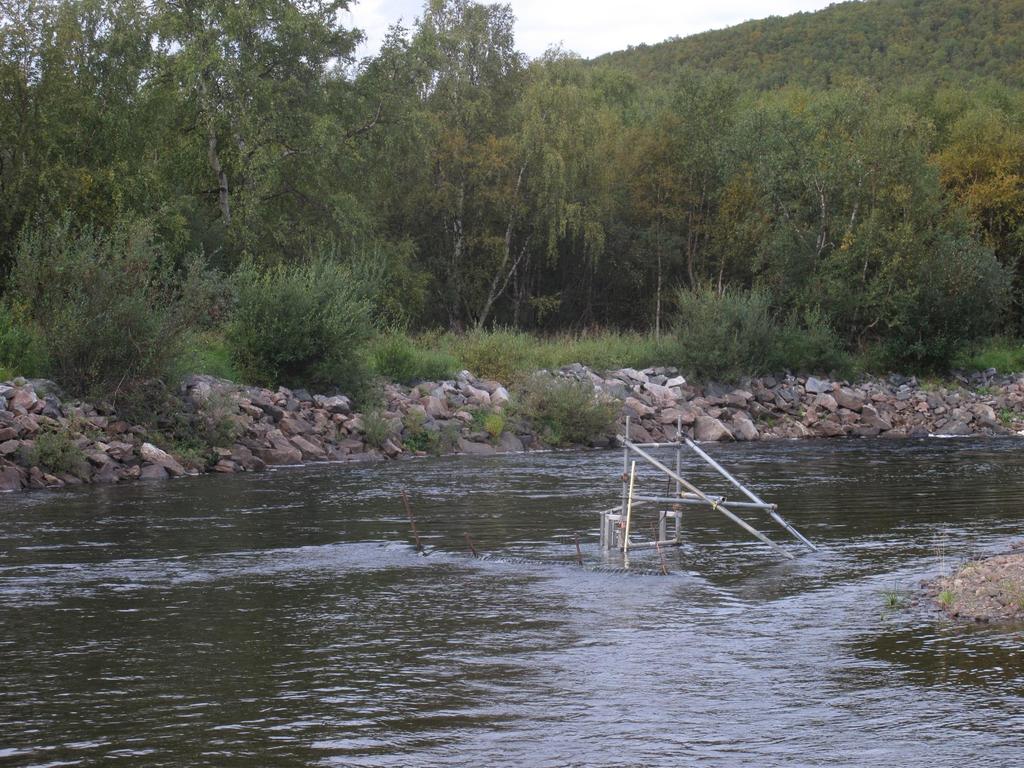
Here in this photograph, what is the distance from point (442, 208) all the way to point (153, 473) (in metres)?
33.4

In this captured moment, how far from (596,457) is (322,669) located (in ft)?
70.6

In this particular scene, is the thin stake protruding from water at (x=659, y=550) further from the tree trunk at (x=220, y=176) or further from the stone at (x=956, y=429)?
the tree trunk at (x=220, y=176)

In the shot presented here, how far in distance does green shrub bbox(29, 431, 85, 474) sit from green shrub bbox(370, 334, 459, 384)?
12.7 metres

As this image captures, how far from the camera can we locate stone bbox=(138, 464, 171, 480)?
2647cm

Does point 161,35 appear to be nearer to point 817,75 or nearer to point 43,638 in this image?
point 43,638

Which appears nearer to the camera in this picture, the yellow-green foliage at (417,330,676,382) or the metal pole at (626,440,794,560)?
the metal pole at (626,440,794,560)

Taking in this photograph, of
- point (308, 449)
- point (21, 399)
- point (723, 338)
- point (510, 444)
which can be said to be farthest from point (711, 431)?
point (21, 399)

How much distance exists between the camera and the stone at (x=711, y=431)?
123ft

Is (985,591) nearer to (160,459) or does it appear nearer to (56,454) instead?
(56,454)

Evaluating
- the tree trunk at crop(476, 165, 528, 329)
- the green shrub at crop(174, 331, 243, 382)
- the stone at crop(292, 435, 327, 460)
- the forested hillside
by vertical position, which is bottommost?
the stone at crop(292, 435, 327, 460)

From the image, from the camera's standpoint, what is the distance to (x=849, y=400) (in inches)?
1657

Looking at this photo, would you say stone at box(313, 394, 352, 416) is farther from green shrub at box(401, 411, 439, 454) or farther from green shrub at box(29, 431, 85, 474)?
green shrub at box(29, 431, 85, 474)

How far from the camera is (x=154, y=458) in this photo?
2695 centimetres

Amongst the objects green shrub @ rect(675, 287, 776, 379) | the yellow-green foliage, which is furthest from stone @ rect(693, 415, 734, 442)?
the yellow-green foliage
